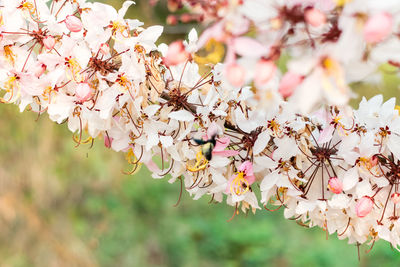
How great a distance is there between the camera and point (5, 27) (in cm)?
61

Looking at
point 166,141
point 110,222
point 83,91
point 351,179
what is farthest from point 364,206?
point 110,222

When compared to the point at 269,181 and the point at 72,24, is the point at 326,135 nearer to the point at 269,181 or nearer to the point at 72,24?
the point at 269,181

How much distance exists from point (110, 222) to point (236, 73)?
1.94 meters

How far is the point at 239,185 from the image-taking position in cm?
62

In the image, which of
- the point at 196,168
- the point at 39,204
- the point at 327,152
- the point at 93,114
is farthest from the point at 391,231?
the point at 39,204

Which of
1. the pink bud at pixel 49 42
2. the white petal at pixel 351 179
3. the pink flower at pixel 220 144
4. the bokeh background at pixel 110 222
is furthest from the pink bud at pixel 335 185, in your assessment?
the bokeh background at pixel 110 222

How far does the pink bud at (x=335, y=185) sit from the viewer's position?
61cm

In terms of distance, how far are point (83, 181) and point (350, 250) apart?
1.21 meters

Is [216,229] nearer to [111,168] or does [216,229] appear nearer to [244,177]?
[111,168]

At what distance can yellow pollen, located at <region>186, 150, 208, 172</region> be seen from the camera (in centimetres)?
60

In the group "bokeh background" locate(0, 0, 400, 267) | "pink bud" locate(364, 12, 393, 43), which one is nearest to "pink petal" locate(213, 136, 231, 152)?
"pink bud" locate(364, 12, 393, 43)

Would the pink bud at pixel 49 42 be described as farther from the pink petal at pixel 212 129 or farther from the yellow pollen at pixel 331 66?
the yellow pollen at pixel 331 66

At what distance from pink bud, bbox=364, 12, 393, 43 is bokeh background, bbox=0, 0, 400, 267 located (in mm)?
1692

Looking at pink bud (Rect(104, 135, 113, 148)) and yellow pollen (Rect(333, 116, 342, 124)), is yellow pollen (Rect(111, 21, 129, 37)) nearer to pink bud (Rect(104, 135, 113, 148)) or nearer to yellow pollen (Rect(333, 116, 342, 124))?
pink bud (Rect(104, 135, 113, 148))
